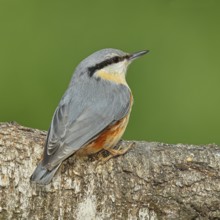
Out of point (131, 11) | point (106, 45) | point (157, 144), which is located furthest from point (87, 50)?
point (157, 144)

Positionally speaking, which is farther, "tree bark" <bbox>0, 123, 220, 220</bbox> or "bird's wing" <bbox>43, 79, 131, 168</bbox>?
"bird's wing" <bbox>43, 79, 131, 168</bbox>

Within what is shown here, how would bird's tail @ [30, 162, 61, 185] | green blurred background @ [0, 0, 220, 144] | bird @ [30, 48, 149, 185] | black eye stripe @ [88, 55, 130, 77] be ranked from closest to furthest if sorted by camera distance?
bird's tail @ [30, 162, 61, 185] → bird @ [30, 48, 149, 185] → black eye stripe @ [88, 55, 130, 77] → green blurred background @ [0, 0, 220, 144]

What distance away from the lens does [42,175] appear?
4.58 meters

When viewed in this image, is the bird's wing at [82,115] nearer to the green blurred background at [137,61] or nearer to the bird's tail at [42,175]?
the bird's tail at [42,175]

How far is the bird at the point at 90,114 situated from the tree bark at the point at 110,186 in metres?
0.09

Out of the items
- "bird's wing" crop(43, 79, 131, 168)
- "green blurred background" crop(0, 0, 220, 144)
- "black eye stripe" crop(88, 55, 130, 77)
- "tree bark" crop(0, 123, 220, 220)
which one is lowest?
"tree bark" crop(0, 123, 220, 220)

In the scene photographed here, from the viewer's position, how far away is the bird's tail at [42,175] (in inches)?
181

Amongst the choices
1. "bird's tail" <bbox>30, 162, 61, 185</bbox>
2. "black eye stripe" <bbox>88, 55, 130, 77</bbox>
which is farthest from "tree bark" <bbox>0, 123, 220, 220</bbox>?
"black eye stripe" <bbox>88, 55, 130, 77</bbox>

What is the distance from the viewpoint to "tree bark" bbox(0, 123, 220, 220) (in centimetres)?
466

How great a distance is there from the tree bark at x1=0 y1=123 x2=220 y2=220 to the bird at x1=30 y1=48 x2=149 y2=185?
0.28 ft

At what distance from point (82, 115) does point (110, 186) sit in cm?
54

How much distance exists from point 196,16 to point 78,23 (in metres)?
1.21

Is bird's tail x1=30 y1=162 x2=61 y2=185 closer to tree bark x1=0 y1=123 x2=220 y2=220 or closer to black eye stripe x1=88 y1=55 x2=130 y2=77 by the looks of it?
tree bark x1=0 y1=123 x2=220 y2=220

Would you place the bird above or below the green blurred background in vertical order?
below
